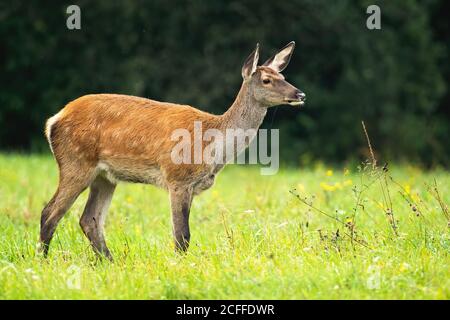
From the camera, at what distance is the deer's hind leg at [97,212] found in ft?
24.0

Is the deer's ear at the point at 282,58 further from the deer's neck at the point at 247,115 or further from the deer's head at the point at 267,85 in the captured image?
the deer's neck at the point at 247,115

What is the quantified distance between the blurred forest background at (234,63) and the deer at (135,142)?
13762 mm

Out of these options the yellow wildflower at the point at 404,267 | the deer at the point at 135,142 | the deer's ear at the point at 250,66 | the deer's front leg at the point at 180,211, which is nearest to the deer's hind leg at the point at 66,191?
the deer at the point at 135,142

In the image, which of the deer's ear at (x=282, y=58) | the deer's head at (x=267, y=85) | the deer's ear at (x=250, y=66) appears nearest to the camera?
the deer's head at (x=267, y=85)

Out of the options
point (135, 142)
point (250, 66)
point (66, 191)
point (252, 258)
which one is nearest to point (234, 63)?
point (250, 66)

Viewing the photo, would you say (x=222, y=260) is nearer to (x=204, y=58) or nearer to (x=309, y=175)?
(x=309, y=175)

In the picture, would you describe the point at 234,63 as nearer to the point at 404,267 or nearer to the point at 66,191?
the point at 66,191

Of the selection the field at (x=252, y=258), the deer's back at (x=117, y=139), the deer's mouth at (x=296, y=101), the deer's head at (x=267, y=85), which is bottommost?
the field at (x=252, y=258)

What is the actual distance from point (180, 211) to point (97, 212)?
920mm

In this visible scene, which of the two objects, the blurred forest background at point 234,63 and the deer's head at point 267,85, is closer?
the deer's head at point 267,85

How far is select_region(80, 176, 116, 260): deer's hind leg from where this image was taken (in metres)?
7.32

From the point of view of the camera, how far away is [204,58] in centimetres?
2341

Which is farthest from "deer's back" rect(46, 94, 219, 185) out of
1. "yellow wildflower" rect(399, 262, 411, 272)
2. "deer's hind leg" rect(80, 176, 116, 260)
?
"yellow wildflower" rect(399, 262, 411, 272)

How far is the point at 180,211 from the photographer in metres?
6.97
